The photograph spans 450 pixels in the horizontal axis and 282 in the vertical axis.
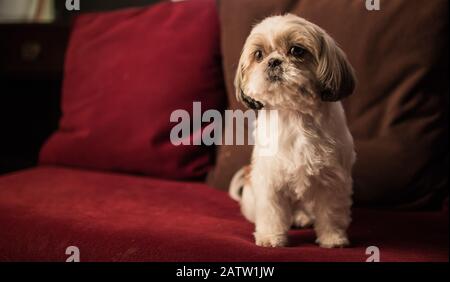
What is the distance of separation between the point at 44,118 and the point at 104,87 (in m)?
0.63

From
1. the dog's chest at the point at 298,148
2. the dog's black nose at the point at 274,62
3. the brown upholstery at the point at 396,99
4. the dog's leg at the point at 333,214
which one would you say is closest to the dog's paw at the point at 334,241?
the dog's leg at the point at 333,214

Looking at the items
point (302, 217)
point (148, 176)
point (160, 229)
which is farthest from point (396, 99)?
point (148, 176)

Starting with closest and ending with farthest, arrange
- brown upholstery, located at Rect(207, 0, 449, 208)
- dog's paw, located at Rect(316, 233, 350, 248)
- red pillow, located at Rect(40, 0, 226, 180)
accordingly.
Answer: dog's paw, located at Rect(316, 233, 350, 248) → brown upholstery, located at Rect(207, 0, 449, 208) → red pillow, located at Rect(40, 0, 226, 180)

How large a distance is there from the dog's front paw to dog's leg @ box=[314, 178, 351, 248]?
0.07 metres

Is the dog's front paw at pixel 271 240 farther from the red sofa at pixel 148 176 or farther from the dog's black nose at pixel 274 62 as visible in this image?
the dog's black nose at pixel 274 62

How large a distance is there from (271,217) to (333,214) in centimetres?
12

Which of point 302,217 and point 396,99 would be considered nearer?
point 302,217

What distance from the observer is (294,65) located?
817 millimetres

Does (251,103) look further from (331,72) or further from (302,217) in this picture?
(302,217)

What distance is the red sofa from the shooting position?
→ 973 mm

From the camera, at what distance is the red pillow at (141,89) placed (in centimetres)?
149

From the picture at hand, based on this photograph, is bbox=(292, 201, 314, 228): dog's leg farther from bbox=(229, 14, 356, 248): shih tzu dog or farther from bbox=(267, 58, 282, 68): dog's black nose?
bbox=(267, 58, 282, 68): dog's black nose

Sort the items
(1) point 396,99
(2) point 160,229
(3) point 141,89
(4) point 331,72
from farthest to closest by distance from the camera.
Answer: (3) point 141,89, (1) point 396,99, (2) point 160,229, (4) point 331,72

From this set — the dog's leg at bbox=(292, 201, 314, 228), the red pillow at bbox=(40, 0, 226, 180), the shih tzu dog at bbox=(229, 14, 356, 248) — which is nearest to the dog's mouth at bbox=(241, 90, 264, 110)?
the shih tzu dog at bbox=(229, 14, 356, 248)
